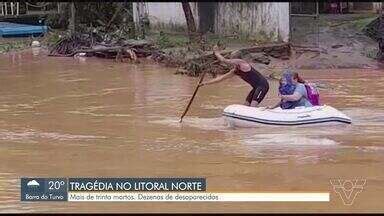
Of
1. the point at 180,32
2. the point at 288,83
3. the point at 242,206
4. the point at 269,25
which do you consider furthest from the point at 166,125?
the point at 180,32

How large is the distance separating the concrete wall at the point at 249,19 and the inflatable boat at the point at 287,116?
1127cm

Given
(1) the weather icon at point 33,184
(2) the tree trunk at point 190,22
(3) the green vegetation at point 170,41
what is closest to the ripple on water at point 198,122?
(1) the weather icon at point 33,184

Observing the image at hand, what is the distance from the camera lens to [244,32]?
25.5m

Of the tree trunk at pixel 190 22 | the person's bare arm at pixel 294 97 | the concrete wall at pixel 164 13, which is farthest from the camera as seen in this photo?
the concrete wall at pixel 164 13

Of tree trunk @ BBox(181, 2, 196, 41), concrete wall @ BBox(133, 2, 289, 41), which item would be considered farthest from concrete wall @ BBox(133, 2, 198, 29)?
tree trunk @ BBox(181, 2, 196, 41)

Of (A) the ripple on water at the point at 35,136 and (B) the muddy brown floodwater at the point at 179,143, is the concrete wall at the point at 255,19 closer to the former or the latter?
(B) the muddy brown floodwater at the point at 179,143

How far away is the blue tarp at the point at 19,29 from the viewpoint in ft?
112

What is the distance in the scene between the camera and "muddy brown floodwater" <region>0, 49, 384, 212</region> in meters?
8.30

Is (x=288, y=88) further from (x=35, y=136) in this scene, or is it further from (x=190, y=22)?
(x=190, y=22)

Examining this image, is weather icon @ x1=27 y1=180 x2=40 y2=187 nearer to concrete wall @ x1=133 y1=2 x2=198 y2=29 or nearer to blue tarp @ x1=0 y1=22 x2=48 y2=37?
concrete wall @ x1=133 y1=2 x2=198 y2=29

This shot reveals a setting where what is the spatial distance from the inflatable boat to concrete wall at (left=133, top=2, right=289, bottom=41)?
1127cm

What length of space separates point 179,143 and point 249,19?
14.7 m

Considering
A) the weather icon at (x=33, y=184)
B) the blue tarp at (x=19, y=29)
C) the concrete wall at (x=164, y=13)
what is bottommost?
the weather icon at (x=33, y=184)

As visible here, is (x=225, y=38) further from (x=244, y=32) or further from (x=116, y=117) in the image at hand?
(x=116, y=117)
